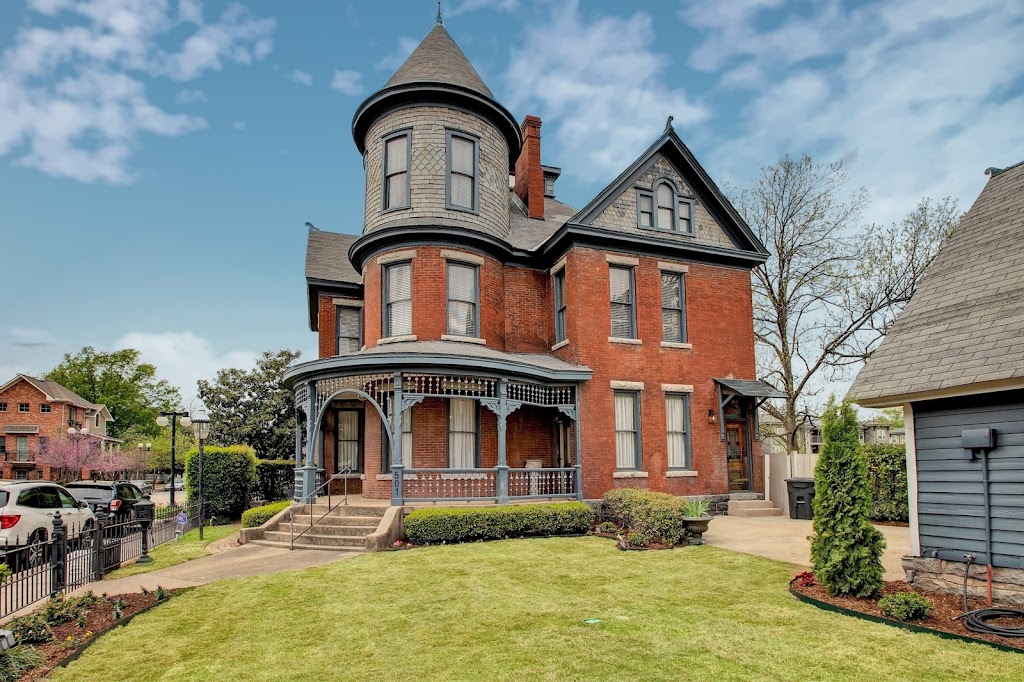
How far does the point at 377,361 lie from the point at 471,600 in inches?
283

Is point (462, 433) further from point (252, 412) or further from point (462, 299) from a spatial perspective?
point (252, 412)

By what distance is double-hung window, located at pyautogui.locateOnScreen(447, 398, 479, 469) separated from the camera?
679 inches

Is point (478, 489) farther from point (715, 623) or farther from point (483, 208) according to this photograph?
point (715, 623)

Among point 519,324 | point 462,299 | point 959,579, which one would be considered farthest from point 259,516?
point 959,579

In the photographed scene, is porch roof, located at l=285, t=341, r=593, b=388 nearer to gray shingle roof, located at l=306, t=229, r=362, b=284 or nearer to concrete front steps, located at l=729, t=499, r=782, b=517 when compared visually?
gray shingle roof, located at l=306, t=229, r=362, b=284

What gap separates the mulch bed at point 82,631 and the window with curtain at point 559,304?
12.1m

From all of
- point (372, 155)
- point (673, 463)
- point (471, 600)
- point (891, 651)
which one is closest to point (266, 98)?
point (372, 155)

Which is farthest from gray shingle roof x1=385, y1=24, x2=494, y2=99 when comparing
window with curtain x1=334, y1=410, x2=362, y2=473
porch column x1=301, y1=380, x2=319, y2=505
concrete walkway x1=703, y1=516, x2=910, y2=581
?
concrete walkway x1=703, y1=516, x2=910, y2=581

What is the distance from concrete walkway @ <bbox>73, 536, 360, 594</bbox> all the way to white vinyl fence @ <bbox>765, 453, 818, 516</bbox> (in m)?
12.7

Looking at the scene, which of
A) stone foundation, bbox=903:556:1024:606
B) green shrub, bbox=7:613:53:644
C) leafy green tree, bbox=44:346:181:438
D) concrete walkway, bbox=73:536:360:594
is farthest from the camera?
leafy green tree, bbox=44:346:181:438

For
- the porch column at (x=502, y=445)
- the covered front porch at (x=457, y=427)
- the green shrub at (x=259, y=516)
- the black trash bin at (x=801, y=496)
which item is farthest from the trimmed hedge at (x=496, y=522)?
the black trash bin at (x=801, y=496)

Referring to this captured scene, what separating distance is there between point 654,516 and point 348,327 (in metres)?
12.2

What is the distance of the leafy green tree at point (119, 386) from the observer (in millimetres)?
78562

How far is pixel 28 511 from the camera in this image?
1409 centimetres
